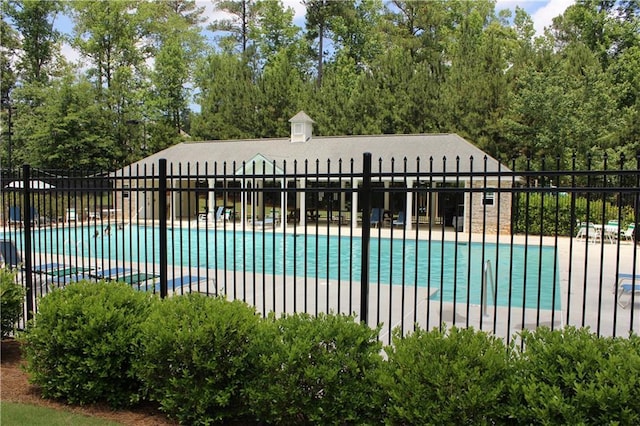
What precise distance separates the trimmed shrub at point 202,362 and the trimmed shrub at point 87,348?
407 millimetres

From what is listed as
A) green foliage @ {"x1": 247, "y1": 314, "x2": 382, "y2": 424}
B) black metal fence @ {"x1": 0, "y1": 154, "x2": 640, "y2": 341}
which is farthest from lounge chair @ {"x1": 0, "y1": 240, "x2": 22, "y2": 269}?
green foliage @ {"x1": 247, "y1": 314, "x2": 382, "y2": 424}

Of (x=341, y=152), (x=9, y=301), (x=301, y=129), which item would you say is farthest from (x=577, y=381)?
(x=301, y=129)

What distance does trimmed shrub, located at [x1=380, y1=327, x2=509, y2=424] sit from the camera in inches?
130

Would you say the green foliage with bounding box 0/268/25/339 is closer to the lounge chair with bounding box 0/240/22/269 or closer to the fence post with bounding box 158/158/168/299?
the lounge chair with bounding box 0/240/22/269

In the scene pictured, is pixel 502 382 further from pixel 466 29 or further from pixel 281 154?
pixel 466 29

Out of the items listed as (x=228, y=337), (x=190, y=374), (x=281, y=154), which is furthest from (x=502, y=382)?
(x=281, y=154)

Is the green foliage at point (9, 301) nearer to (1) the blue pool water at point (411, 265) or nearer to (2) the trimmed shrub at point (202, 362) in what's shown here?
(1) the blue pool water at point (411, 265)

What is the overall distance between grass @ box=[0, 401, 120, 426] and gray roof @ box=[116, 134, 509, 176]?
A: 17.7m

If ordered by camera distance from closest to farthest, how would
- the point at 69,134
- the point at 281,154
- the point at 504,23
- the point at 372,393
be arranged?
the point at 372,393
the point at 281,154
the point at 69,134
the point at 504,23

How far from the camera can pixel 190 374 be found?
410 cm

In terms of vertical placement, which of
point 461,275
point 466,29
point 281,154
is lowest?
point 461,275

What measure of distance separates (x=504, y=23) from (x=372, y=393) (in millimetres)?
49126

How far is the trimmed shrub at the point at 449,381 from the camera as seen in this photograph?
10.8ft

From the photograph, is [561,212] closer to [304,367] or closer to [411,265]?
[411,265]
